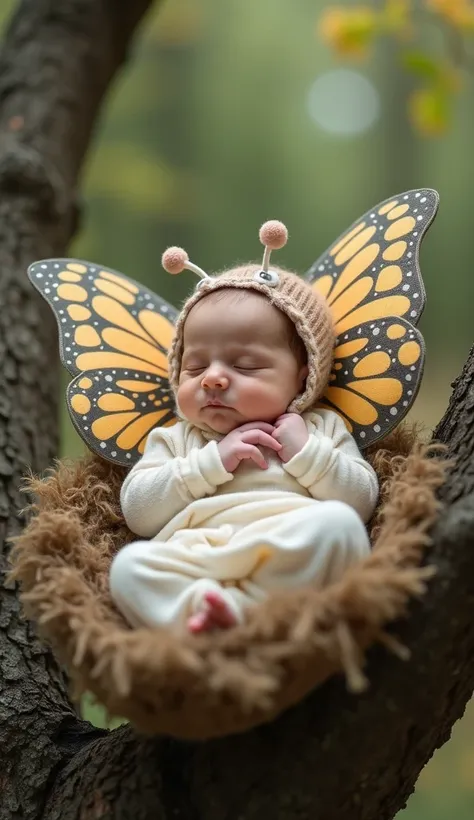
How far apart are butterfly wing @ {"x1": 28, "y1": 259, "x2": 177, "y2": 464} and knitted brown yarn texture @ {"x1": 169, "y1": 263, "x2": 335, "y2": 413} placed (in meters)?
0.08

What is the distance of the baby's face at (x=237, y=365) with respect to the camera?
3.04 ft

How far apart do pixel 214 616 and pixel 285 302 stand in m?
0.41

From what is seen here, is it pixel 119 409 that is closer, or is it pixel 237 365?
pixel 237 365

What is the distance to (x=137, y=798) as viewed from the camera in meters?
0.78

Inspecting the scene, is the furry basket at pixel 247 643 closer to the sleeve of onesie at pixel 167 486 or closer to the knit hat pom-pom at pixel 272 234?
the sleeve of onesie at pixel 167 486

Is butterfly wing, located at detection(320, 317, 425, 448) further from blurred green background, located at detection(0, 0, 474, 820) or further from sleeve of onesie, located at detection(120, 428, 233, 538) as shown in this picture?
blurred green background, located at detection(0, 0, 474, 820)

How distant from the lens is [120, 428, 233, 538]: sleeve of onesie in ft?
2.92

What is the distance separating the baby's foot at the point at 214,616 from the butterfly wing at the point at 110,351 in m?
0.36

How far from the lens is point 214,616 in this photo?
715 millimetres

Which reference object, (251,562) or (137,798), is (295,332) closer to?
(251,562)

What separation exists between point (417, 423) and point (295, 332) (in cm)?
19

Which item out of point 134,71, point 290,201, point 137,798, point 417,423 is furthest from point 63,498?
point 134,71

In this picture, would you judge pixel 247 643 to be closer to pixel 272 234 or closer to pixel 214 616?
pixel 214 616

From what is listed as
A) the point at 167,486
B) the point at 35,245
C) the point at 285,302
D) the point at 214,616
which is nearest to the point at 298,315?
the point at 285,302
